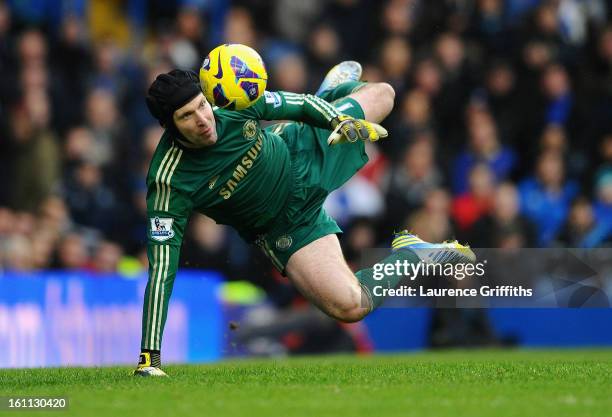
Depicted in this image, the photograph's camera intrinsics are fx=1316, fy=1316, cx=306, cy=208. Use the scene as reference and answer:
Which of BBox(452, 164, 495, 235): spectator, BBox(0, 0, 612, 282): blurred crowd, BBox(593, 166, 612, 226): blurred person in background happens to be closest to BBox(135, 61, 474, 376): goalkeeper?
BBox(0, 0, 612, 282): blurred crowd

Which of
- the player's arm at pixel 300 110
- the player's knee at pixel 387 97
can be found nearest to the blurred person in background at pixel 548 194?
the player's knee at pixel 387 97

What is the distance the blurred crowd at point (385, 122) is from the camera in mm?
16109

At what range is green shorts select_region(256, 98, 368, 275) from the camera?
10.3m

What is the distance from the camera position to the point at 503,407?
755cm

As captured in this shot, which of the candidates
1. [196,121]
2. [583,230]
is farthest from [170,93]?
[583,230]

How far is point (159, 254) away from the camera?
9312mm

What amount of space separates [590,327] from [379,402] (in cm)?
998

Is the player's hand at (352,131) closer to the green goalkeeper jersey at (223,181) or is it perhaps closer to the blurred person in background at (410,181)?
the green goalkeeper jersey at (223,181)

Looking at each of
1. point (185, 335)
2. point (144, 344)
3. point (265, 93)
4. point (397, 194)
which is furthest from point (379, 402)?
point (397, 194)

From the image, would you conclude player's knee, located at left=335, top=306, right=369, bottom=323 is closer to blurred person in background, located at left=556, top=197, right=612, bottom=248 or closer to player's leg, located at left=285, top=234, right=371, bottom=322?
player's leg, located at left=285, top=234, right=371, bottom=322

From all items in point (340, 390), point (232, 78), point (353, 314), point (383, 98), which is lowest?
point (340, 390)

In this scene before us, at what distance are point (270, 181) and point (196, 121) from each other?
107 centimetres

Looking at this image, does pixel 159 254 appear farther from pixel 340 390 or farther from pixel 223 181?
pixel 340 390

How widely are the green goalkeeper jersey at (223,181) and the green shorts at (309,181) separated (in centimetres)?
12
